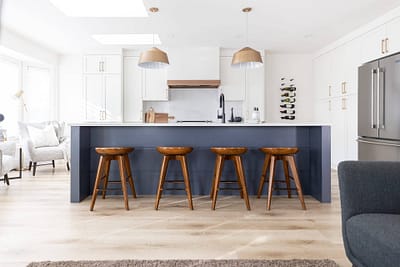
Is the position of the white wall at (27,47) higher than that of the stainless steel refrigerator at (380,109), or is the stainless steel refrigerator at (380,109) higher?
the white wall at (27,47)

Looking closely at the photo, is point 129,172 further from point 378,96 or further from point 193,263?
point 378,96

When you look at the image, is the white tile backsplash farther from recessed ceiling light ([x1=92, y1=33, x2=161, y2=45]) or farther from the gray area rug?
the gray area rug

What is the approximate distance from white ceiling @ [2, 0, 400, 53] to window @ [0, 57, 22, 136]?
0.81m

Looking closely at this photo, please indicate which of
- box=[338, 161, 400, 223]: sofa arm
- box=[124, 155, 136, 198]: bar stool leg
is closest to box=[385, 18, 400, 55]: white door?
box=[338, 161, 400, 223]: sofa arm

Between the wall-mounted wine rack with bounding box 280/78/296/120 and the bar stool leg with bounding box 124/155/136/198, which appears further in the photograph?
the wall-mounted wine rack with bounding box 280/78/296/120

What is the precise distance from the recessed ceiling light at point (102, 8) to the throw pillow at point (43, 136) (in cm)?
205

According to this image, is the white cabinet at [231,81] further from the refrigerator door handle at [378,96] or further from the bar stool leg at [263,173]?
the bar stool leg at [263,173]

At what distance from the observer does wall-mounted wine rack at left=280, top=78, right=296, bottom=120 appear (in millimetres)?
6645

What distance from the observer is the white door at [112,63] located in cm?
637

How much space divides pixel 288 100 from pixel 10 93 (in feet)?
18.4

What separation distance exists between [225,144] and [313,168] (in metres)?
1.04

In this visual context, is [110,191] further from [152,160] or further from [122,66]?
[122,66]

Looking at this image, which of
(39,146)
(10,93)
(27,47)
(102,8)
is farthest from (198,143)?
(10,93)

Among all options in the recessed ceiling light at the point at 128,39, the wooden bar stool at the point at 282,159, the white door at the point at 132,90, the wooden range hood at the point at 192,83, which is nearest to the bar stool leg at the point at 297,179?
the wooden bar stool at the point at 282,159
